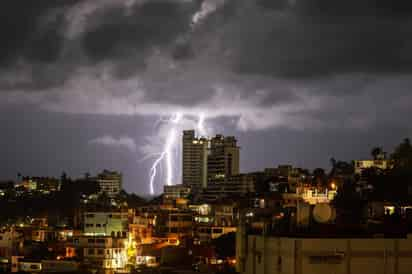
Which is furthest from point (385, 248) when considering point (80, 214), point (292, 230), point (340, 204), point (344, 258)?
point (80, 214)

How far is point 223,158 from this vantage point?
89.6 meters

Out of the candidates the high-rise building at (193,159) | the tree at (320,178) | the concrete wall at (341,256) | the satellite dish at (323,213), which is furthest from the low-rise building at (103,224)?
the high-rise building at (193,159)

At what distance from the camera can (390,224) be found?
11273 millimetres

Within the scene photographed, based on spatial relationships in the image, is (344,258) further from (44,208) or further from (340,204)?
(44,208)

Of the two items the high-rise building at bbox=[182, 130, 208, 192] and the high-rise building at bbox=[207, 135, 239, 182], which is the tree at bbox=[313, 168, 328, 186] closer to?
the high-rise building at bbox=[207, 135, 239, 182]

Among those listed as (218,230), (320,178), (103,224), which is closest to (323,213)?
(218,230)

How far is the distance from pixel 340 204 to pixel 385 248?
2309cm

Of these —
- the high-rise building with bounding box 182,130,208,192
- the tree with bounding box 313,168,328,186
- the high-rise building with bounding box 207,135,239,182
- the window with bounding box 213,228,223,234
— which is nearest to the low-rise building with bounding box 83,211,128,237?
the window with bounding box 213,228,223,234

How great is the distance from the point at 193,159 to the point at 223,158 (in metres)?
13.1

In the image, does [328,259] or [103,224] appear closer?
[328,259]

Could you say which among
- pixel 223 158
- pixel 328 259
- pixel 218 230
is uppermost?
pixel 223 158

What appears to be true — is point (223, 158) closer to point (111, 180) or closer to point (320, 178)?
point (111, 180)

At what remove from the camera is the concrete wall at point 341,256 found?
358 inches

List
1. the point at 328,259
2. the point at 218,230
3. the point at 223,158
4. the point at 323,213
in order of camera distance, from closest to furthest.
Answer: the point at 328,259 → the point at 323,213 → the point at 218,230 → the point at 223,158
